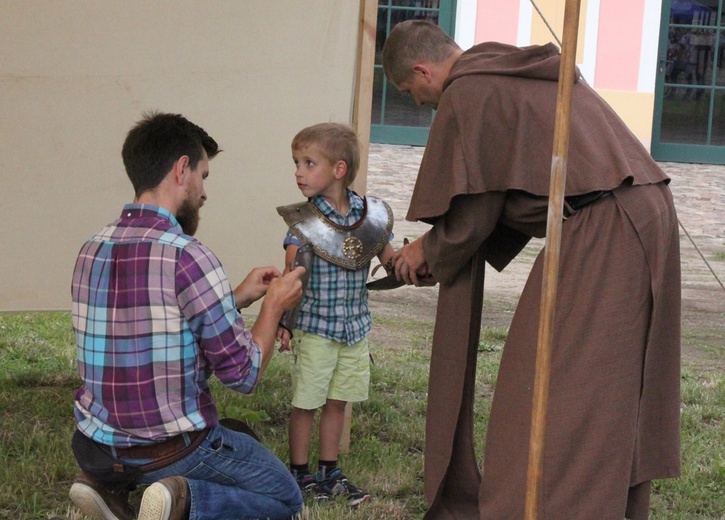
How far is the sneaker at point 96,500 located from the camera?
282 centimetres

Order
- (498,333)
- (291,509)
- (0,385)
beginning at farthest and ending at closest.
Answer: (498,333)
(0,385)
(291,509)

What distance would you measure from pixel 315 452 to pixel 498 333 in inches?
99.0

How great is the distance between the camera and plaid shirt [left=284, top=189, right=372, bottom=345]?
335 centimetres

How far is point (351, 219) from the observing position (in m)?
3.42

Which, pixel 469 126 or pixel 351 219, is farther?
pixel 351 219

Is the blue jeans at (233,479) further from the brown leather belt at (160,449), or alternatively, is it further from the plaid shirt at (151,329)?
the plaid shirt at (151,329)

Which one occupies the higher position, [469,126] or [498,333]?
[469,126]

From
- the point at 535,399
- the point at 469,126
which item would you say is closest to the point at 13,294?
the point at 469,126

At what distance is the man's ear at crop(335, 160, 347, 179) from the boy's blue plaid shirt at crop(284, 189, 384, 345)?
10cm

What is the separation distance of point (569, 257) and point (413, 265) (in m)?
0.51

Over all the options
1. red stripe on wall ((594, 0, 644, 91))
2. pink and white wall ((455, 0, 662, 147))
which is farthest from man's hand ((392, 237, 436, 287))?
red stripe on wall ((594, 0, 644, 91))

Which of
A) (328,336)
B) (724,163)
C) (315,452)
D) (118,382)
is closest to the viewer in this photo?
(118,382)

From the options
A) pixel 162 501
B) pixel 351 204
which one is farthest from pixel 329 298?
pixel 162 501

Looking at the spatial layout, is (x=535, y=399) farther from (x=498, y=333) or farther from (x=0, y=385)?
(x=498, y=333)
